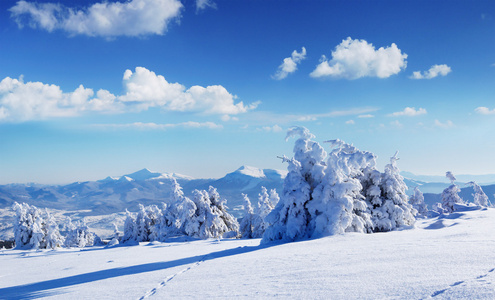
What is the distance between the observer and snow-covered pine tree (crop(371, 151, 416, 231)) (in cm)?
2245

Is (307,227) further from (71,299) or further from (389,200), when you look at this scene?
(71,299)

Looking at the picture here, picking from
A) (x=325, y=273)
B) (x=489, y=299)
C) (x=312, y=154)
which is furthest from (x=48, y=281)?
(x=312, y=154)

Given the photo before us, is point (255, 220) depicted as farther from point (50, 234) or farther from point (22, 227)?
point (22, 227)

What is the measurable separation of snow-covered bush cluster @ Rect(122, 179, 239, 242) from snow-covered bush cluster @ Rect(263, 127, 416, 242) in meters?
24.1

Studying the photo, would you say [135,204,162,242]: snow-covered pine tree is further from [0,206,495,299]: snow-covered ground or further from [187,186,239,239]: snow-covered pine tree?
[0,206,495,299]: snow-covered ground

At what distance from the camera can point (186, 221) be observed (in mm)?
43531

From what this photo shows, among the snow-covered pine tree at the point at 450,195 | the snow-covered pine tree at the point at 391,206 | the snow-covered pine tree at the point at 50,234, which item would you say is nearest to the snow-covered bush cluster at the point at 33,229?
the snow-covered pine tree at the point at 50,234

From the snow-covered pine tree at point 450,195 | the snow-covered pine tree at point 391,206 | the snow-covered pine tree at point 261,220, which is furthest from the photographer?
the snow-covered pine tree at point 450,195

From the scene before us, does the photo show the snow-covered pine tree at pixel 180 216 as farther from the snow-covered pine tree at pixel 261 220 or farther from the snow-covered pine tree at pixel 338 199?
the snow-covered pine tree at pixel 338 199

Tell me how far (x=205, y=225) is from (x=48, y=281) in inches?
1222

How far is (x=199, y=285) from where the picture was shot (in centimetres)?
855

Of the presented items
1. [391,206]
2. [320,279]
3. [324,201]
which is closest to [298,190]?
[324,201]

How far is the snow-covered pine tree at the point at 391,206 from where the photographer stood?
22453 mm

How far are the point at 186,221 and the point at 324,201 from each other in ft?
98.2
